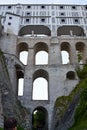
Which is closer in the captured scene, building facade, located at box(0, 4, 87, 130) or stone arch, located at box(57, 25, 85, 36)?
building facade, located at box(0, 4, 87, 130)

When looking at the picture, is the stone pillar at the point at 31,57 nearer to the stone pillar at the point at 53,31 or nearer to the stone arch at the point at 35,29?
the stone pillar at the point at 53,31

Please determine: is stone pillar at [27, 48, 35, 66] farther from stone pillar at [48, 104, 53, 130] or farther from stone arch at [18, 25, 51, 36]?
stone pillar at [48, 104, 53, 130]

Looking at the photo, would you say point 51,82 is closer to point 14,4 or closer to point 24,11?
point 24,11

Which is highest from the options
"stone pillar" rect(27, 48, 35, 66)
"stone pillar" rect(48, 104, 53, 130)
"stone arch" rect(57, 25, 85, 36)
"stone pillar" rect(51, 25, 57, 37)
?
"stone arch" rect(57, 25, 85, 36)

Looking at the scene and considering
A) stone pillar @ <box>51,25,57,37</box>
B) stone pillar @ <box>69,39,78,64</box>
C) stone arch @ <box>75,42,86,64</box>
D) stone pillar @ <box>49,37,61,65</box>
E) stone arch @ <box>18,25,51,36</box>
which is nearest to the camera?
stone pillar @ <box>49,37,61,65</box>

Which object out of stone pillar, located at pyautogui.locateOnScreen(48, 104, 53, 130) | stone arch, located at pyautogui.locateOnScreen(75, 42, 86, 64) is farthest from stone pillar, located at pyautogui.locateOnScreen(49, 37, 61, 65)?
stone pillar, located at pyautogui.locateOnScreen(48, 104, 53, 130)

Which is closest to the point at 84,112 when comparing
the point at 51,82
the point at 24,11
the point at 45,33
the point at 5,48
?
the point at 51,82

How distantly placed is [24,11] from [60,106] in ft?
90.6

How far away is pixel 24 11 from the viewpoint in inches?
→ 1836

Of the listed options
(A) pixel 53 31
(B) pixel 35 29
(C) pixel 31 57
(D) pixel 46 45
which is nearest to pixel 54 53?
(D) pixel 46 45

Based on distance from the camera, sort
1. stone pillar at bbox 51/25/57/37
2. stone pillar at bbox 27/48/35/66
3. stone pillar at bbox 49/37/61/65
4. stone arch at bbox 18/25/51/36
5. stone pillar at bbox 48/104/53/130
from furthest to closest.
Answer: stone arch at bbox 18/25/51/36 < stone pillar at bbox 51/25/57/37 < stone pillar at bbox 27/48/35/66 < stone pillar at bbox 49/37/61/65 < stone pillar at bbox 48/104/53/130

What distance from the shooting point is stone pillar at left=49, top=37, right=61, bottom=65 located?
36.2 metres

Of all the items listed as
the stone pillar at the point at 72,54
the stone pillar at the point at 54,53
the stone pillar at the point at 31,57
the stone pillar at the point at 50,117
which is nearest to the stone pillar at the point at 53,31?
the stone pillar at the point at 54,53

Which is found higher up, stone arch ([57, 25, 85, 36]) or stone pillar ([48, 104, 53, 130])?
stone arch ([57, 25, 85, 36])
